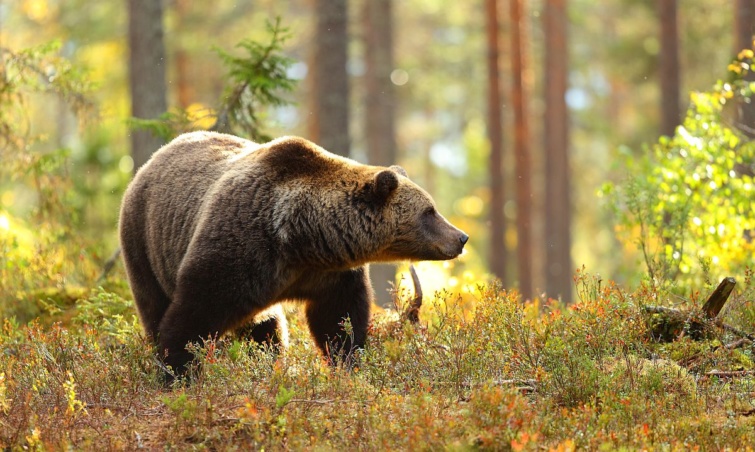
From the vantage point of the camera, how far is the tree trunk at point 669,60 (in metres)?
20.8

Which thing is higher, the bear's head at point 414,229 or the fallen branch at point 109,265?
the bear's head at point 414,229

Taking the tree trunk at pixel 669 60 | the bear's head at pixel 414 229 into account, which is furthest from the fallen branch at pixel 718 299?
the tree trunk at pixel 669 60

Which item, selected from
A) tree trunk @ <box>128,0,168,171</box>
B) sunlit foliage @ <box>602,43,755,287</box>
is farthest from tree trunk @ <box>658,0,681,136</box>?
tree trunk @ <box>128,0,168,171</box>

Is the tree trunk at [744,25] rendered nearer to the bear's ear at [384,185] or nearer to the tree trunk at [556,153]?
the bear's ear at [384,185]

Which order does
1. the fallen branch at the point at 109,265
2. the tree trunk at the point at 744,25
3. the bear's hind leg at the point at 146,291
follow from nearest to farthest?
the bear's hind leg at the point at 146,291, the fallen branch at the point at 109,265, the tree trunk at the point at 744,25

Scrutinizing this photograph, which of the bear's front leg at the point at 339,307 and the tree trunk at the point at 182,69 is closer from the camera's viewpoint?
the bear's front leg at the point at 339,307

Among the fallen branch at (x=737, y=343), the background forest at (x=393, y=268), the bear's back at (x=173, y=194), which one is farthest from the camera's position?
the bear's back at (x=173, y=194)

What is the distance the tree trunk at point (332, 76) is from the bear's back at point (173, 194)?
6.96 meters

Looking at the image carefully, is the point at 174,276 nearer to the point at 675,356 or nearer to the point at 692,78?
the point at 675,356

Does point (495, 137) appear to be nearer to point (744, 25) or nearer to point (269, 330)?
point (744, 25)

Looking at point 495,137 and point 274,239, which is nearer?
point 274,239

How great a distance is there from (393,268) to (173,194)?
542 inches

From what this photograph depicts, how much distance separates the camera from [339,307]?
7.59 metres

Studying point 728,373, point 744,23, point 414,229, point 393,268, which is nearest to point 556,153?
point 393,268
